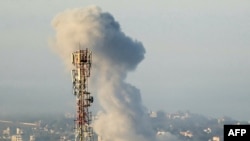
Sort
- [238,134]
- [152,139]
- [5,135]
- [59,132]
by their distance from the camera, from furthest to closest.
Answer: [5,135] → [59,132] → [152,139] → [238,134]

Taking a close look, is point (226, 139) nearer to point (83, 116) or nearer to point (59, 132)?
point (83, 116)

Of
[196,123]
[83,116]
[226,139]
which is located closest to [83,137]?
[83,116]

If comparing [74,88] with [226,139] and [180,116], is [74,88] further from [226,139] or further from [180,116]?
[180,116]

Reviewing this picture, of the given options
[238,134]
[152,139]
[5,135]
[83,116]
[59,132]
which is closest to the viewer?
[238,134]

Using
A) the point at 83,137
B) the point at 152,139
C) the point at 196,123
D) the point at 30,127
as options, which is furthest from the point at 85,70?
the point at 30,127

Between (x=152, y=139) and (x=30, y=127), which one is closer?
(x=152, y=139)

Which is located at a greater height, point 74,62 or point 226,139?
point 74,62
